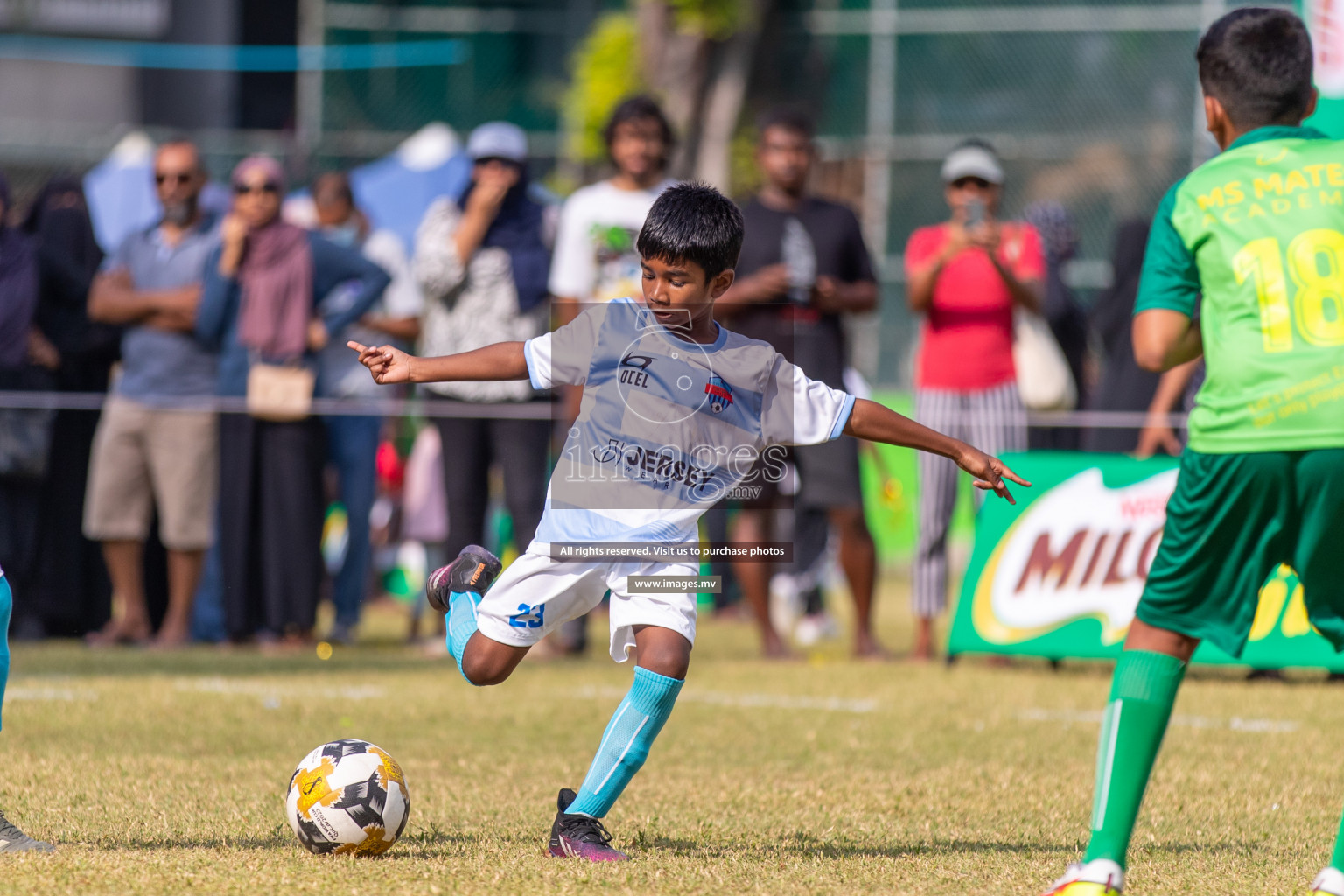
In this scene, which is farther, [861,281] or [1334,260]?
[861,281]

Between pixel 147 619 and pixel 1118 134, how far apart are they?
12605mm

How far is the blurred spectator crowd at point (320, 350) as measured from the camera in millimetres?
9625

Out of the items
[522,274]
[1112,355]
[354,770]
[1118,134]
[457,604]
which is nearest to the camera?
[354,770]

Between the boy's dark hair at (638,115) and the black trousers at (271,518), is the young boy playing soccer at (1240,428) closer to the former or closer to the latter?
the boy's dark hair at (638,115)

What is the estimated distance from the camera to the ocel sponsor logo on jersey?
917cm

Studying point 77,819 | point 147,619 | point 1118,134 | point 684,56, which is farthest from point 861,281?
point 684,56

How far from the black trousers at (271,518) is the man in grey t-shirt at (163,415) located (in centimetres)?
12

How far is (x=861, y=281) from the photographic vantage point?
9.92 metres

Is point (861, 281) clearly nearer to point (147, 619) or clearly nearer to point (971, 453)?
point (147, 619)

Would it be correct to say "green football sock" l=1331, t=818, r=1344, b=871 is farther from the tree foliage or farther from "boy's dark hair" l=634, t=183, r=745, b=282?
the tree foliage

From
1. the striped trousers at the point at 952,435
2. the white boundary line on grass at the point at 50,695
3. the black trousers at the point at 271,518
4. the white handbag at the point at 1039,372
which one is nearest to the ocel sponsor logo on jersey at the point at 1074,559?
the striped trousers at the point at 952,435

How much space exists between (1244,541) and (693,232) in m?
1.55

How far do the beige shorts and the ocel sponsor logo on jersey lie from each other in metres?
4.33

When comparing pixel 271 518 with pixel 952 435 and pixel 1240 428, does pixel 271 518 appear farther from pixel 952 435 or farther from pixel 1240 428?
pixel 1240 428
